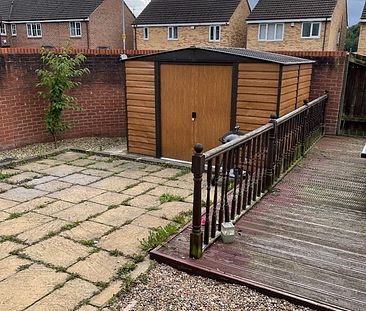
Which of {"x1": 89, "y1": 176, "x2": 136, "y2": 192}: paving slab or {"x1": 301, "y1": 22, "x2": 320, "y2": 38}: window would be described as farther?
{"x1": 301, "y1": 22, "x2": 320, "y2": 38}: window

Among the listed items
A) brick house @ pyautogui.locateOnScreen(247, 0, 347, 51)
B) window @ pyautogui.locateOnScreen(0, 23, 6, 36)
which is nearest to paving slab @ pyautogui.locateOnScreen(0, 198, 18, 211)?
brick house @ pyautogui.locateOnScreen(247, 0, 347, 51)

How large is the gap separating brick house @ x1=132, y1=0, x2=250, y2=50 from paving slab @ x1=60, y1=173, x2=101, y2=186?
65.9 feet

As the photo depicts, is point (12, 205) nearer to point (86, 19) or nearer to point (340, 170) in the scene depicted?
point (340, 170)

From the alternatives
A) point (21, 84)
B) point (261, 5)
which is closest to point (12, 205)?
point (21, 84)

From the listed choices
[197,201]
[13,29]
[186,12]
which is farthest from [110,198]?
[13,29]

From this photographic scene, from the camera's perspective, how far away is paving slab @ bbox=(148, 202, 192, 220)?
14.3 ft

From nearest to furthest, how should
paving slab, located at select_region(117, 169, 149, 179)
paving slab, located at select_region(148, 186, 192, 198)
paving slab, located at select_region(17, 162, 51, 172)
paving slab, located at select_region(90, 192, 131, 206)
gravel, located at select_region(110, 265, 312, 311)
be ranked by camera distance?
gravel, located at select_region(110, 265, 312, 311), paving slab, located at select_region(90, 192, 131, 206), paving slab, located at select_region(148, 186, 192, 198), paving slab, located at select_region(117, 169, 149, 179), paving slab, located at select_region(17, 162, 51, 172)

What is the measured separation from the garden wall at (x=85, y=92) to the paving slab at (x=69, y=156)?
976mm

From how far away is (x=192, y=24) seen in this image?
24859 mm

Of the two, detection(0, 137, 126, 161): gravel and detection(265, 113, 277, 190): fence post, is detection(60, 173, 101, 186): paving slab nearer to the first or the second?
detection(0, 137, 126, 161): gravel

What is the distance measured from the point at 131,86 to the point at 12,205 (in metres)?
3.23

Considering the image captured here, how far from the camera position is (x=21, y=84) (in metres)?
7.43

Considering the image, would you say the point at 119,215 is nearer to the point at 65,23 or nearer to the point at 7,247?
the point at 7,247

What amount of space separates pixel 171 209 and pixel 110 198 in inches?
36.2
